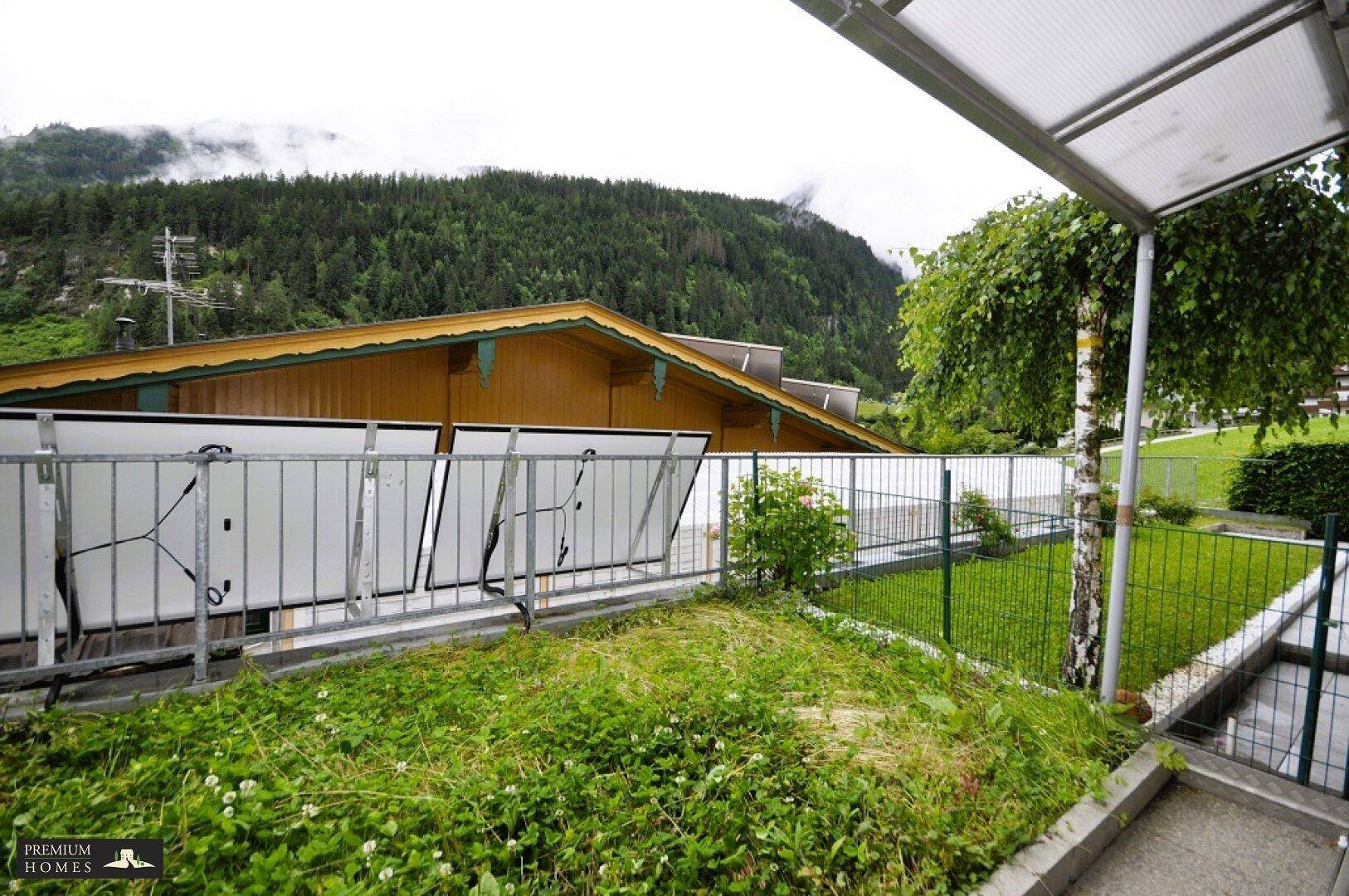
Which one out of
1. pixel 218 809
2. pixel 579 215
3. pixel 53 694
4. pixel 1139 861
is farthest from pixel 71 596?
pixel 579 215

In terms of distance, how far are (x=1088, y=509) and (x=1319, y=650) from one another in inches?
50.1

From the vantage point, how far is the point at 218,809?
2357 mm

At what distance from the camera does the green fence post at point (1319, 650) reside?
2872 mm

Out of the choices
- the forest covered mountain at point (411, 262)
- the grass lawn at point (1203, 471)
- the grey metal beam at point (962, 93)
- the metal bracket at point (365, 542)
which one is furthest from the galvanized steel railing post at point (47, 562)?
the forest covered mountain at point (411, 262)

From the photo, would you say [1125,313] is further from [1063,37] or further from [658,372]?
[658,372]

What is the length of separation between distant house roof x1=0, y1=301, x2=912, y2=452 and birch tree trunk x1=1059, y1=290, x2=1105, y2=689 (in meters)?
4.01

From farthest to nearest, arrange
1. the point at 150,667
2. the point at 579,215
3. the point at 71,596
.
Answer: the point at 579,215 < the point at 150,667 < the point at 71,596

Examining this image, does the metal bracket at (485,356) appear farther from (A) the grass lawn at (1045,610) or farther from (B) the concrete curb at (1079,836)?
(B) the concrete curb at (1079,836)

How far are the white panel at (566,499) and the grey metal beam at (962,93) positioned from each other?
3682mm

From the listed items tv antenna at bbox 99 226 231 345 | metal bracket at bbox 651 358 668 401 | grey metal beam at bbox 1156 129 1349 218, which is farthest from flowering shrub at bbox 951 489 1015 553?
tv antenna at bbox 99 226 231 345

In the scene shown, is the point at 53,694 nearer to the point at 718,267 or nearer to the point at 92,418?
the point at 92,418

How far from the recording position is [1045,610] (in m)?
5.14

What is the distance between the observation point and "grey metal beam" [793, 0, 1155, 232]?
1.87 m

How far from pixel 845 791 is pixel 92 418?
16.0ft
